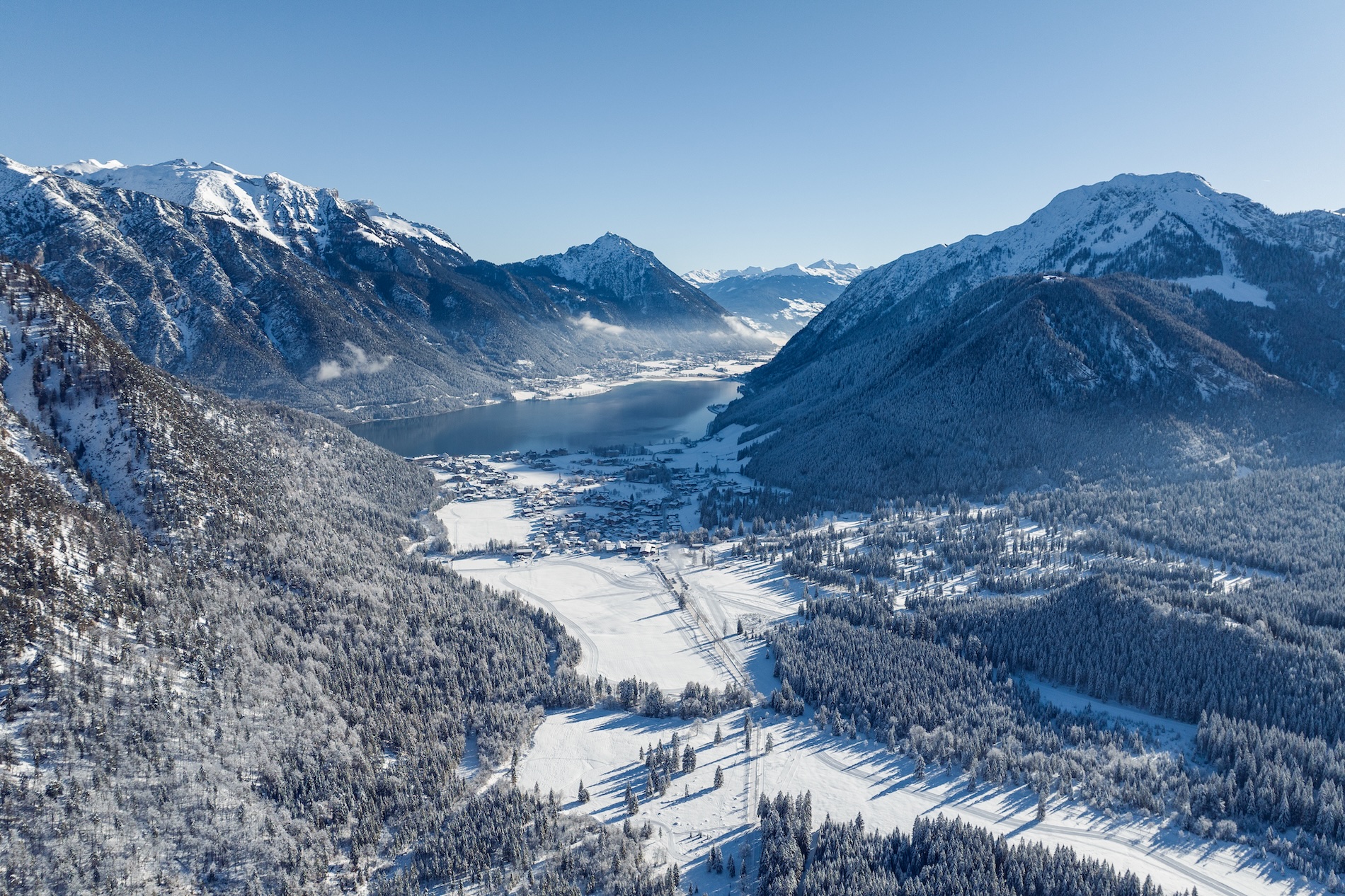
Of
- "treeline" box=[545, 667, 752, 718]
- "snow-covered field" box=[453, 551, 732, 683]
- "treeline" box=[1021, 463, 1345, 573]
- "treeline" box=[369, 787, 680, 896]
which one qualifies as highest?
"treeline" box=[1021, 463, 1345, 573]

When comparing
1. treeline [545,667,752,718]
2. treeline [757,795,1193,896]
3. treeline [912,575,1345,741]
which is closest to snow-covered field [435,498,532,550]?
treeline [545,667,752,718]

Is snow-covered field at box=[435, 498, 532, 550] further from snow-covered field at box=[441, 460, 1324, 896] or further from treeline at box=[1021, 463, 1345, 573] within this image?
treeline at box=[1021, 463, 1345, 573]

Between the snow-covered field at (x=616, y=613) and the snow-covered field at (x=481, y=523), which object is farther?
the snow-covered field at (x=481, y=523)

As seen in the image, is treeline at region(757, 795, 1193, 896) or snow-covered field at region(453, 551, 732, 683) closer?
treeline at region(757, 795, 1193, 896)

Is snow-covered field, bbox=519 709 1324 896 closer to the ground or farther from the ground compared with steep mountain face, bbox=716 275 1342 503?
closer to the ground

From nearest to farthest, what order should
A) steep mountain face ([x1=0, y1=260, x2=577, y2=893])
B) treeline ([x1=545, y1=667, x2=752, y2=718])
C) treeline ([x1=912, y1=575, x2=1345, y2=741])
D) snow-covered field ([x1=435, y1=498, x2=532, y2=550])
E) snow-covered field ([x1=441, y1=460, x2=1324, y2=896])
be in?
steep mountain face ([x1=0, y1=260, x2=577, y2=893])
snow-covered field ([x1=441, y1=460, x2=1324, y2=896])
treeline ([x1=912, y1=575, x2=1345, y2=741])
treeline ([x1=545, y1=667, x2=752, y2=718])
snow-covered field ([x1=435, y1=498, x2=532, y2=550])

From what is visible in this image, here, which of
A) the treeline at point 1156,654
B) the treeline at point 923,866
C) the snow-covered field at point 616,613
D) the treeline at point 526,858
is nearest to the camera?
the treeline at point 923,866

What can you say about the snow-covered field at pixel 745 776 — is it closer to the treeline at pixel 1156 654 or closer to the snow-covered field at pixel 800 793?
the snow-covered field at pixel 800 793

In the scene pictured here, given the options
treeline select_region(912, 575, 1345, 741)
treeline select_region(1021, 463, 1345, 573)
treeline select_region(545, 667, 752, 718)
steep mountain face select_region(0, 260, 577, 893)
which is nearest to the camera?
steep mountain face select_region(0, 260, 577, 893)

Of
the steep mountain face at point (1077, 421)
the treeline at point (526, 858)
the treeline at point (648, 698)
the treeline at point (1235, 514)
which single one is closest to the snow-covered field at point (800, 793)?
the treeline at point (648, 698)

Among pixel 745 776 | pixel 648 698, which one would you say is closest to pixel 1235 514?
pixel 745 776
